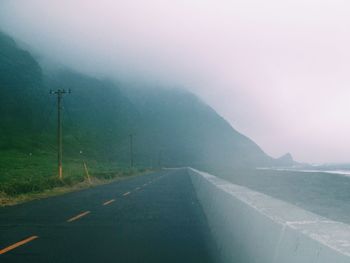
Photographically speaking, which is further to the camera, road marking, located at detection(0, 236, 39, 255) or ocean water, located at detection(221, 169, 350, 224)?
ocean water, located at detection(221, 169, 350, 224)

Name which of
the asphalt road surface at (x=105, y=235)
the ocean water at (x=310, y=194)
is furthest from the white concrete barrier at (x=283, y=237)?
the ocean water at (x=310, y=194)

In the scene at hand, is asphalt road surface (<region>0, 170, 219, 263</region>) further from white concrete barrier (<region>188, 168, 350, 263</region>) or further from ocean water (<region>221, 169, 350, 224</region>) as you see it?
ocean water (<region>221, 169, 350, 224</region>)

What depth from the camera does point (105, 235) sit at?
32.4ft

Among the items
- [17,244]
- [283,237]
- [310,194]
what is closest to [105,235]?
[17,244]

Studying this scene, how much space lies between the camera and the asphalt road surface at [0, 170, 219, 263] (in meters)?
7.68

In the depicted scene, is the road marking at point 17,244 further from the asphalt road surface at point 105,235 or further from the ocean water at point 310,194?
the ocean water at point 310,194

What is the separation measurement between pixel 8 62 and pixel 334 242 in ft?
624

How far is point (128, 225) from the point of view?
38.0 feet

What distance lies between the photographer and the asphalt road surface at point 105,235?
25.2ft

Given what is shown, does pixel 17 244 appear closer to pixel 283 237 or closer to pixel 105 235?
pixel 105 235

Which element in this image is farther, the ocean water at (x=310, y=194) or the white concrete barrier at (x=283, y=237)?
the ocean water at (x=310, y=194)

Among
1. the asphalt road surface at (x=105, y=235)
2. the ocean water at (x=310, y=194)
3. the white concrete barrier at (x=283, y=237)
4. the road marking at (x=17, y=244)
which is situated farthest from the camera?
the ocean water at (x=310, y=194)

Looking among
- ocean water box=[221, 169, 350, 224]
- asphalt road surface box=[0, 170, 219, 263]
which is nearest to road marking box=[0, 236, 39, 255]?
asphalt road surface box=[0, 170, 219, 263]

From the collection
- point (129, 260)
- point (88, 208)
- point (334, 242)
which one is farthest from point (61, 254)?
point (88, 208)
